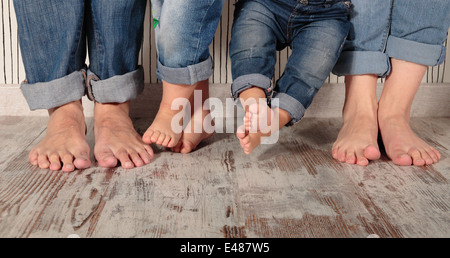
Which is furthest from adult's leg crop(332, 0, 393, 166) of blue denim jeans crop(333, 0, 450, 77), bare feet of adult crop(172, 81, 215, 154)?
bare feet of adult crop(172, 81, 215, 154)

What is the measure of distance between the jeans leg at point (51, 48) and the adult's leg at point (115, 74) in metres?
0.04

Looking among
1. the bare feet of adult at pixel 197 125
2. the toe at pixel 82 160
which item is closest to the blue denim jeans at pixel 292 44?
the bare feet of adult at pixel 197 125

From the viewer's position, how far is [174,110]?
1.14m

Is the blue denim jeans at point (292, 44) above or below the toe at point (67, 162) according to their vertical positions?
above

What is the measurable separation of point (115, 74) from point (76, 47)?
105mm

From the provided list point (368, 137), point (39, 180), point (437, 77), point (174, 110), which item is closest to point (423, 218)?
point (368, 137)

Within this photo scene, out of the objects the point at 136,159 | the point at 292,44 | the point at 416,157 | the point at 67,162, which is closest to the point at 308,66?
the point at 292,44

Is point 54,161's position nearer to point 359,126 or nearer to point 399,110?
point 359,126

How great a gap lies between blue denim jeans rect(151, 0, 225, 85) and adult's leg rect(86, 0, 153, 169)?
0.08m

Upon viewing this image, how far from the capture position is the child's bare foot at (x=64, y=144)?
1.02 metres

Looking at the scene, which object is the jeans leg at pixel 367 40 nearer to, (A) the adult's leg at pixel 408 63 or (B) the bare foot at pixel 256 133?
(A) the adult's leg at pixel 408 63

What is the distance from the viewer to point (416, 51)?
1156 millimetres

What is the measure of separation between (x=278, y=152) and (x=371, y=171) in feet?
0.72

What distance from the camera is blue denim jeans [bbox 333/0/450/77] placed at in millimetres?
1140
